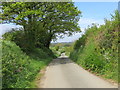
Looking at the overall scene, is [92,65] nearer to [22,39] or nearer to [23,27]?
[22,39]

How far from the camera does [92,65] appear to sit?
14.2m

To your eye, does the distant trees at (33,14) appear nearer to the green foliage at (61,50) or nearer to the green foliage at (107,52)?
the green foliage at (107,52)

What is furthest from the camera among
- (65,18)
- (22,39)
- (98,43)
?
(65,18)

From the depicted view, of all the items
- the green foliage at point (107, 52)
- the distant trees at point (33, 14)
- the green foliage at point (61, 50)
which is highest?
the distant trees at point (33, 14)

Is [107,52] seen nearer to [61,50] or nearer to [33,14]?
[33,14]

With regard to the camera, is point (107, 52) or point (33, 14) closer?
point (107, 52)

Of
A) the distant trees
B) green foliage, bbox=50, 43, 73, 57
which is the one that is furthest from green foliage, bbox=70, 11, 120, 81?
green foliage, bbox=50, 43, 73, 57

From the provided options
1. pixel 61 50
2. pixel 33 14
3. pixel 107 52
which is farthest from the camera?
pixel 61 50

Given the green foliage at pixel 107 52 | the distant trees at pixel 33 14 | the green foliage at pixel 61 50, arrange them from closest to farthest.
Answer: the green foliage at pixel 107 52
the distant trees at pixel 33 14
the green foliage at pixel 61 50

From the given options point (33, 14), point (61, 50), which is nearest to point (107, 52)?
point (33, 14)

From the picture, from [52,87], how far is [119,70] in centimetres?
439

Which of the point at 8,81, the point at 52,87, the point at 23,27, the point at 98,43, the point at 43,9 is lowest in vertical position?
the point at 52,87

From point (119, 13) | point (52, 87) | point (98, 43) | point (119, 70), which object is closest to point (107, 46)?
point (98, 43)

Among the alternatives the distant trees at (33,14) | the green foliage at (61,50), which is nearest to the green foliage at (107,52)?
the distant trees at (33,14)
